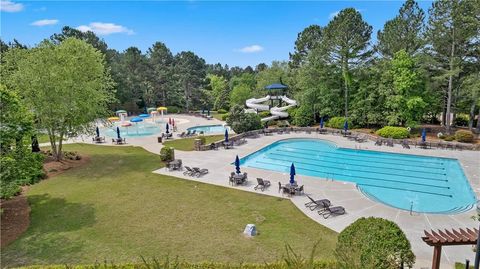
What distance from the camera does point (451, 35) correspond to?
1104 inches

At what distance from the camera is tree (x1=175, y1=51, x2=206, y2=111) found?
60.5 meters

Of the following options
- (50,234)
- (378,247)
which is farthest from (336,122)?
(50,234)

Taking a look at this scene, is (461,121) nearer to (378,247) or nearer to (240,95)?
(240,95)

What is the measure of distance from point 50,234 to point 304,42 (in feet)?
157

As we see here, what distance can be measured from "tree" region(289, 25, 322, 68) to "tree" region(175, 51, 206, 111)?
20919 millimetres

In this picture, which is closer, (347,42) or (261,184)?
(261,184)

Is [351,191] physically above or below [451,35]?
below

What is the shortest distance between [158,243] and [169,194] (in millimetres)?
5187

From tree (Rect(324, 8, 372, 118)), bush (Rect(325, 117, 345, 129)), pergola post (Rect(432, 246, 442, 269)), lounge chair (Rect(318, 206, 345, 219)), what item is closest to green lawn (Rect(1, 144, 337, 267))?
lounge chair (Rect(318, 206, 345, 219))

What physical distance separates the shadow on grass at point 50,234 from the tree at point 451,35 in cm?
3169

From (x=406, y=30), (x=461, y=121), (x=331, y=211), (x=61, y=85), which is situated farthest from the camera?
(x=461, y=121)

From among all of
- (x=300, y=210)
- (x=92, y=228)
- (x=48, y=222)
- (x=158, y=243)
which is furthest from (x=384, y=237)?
(x=48, y=222)

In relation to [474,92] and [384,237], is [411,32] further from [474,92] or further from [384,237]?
[384,237]

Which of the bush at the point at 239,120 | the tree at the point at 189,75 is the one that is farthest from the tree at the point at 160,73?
the bush at the point at 239,120
